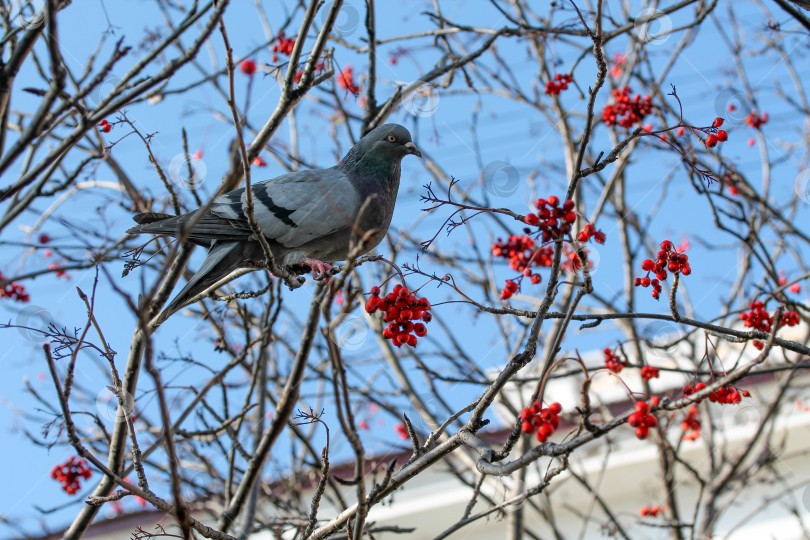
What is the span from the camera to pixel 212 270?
3.63 meters

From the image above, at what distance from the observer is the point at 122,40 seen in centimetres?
284

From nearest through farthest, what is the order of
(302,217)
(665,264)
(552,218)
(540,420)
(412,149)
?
1. (540,420)
2. (552,218)
3. (665,264)
4. (302,217)
5. (412,149)

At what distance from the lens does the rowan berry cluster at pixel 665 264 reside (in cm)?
249

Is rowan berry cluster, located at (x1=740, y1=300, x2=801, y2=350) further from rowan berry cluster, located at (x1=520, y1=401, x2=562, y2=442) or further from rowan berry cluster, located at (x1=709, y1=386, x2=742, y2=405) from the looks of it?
rowan berry cluster, located at (x1=520, y1=401, x2=562, y2=442)

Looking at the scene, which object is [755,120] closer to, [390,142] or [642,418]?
[390,142]

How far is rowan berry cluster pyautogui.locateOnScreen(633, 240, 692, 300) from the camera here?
249cm

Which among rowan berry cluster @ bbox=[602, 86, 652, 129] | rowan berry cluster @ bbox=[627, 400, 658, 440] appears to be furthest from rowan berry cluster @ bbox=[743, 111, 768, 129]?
rowan berry cluster @ bbox=[627, 400, 658, 440]

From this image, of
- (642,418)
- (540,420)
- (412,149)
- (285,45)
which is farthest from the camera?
(285,45)

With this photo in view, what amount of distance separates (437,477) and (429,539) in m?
0.62

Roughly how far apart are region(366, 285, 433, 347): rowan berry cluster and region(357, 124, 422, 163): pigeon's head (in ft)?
6.35

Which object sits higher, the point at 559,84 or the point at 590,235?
the point at 559,84

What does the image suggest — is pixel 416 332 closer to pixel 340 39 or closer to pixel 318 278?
pixel 318 278

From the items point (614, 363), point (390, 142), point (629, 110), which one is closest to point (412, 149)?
point (390, 142)

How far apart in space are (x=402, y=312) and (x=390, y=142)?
206cm
